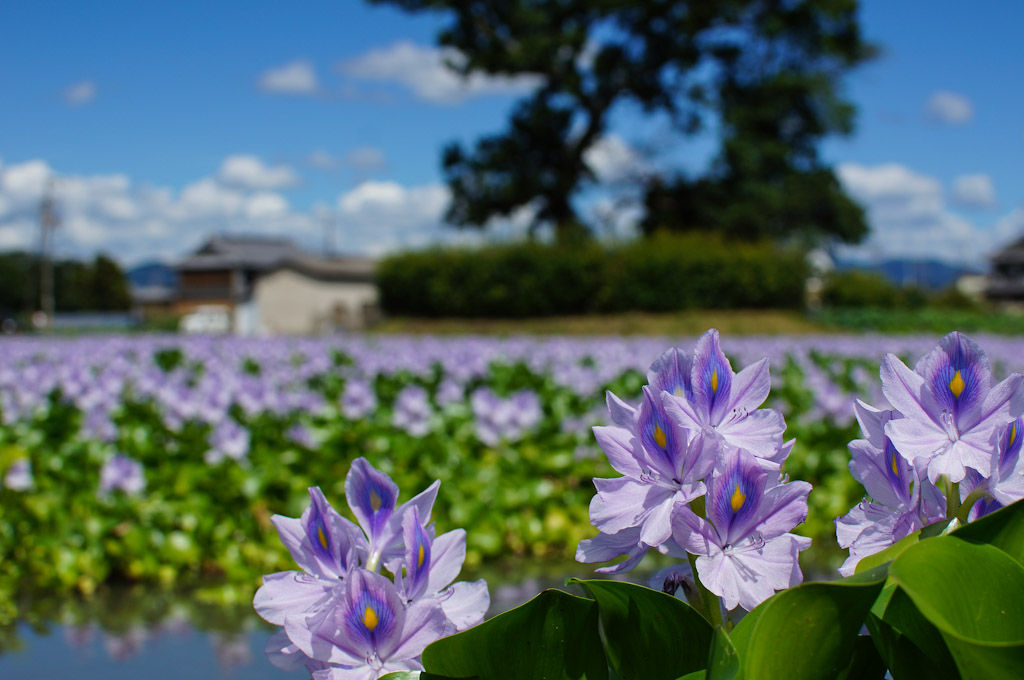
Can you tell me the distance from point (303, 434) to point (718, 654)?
4.78 metres

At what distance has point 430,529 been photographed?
82 centimetres

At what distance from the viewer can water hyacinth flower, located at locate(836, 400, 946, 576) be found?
84 centimetres

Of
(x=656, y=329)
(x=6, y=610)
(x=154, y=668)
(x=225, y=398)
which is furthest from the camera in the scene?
(x=656, y=329)

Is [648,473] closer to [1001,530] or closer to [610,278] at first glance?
[1001,530]

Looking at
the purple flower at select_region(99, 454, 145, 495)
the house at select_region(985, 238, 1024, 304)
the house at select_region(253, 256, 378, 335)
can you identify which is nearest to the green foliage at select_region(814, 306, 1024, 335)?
the purple flower at select_region(99, 454, 145, 495)

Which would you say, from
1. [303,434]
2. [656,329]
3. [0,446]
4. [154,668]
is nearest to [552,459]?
[303,434]

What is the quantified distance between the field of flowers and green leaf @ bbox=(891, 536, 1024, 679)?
4033 millimetres

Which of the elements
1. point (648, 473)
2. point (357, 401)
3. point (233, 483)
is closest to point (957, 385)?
point (648, 473)

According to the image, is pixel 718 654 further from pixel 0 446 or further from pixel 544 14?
pixel 544 14

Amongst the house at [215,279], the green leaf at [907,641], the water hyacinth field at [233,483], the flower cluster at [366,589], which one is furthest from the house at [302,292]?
the green leaf at [907,641]

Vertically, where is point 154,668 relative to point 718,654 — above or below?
below

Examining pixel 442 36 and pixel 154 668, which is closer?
pixel 154 668

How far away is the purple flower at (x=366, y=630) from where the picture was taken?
0.76m

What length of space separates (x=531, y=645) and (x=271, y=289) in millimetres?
46274
